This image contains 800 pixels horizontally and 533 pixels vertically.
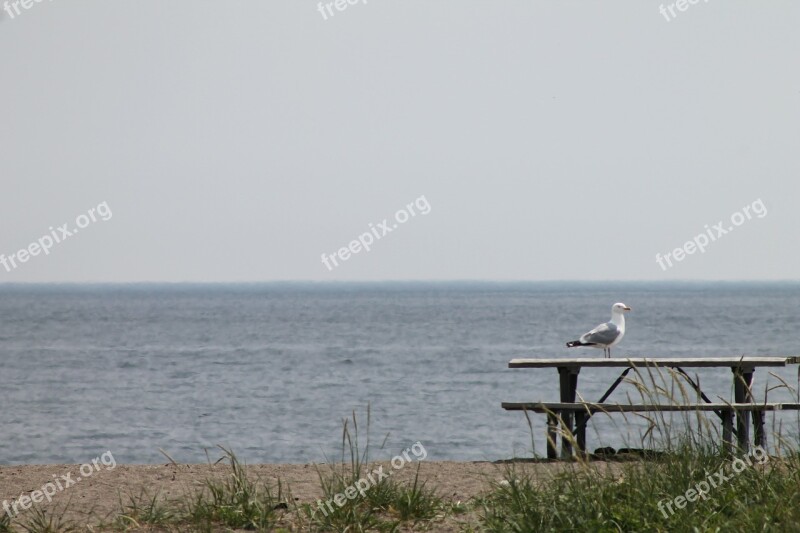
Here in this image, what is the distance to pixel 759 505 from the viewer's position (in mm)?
6145

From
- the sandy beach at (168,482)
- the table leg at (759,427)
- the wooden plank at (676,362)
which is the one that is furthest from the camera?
the wooden plank at (676,362)

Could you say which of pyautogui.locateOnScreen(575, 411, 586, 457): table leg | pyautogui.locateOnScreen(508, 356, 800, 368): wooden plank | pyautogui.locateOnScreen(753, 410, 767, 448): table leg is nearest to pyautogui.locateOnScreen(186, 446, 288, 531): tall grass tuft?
pyautogui.locateOnScreen(508, 356, 800, 368): wooden plank

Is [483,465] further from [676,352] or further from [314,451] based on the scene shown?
[676,352]

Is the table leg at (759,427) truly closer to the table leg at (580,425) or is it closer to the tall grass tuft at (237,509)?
the table leg at (580,425)

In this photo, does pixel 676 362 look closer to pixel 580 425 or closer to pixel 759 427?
pixel 759 427

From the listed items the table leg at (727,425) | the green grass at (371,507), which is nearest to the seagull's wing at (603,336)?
the table leg at (727,425)

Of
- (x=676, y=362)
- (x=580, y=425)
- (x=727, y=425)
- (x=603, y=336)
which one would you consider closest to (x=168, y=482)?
(x=580, y=425)

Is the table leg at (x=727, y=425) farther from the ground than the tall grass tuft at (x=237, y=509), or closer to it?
closer to it

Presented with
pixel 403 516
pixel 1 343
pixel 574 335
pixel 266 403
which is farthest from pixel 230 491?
pixel 1 343

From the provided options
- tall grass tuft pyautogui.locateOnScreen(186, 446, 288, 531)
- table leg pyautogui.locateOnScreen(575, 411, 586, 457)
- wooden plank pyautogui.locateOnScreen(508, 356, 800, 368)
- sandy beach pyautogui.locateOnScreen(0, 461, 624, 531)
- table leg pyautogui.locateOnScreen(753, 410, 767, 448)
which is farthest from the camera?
table leg pyautogui.locateOnScreen(575, 411, 586, 457)

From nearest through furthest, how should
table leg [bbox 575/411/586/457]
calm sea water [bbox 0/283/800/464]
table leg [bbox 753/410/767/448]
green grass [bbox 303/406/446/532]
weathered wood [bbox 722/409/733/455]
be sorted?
green grass [bbox 303/406/446/532], weathered wood [bbox 722/409/733/455], table leg [bbox 753/410/767/448], table leg [bbox 575/411/586/457], calm sea water [bbox 0/283/800/464]

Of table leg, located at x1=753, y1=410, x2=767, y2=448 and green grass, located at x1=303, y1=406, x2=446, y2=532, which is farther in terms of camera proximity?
table leg, located at x1=753, y1=410, x2=767, y2=448

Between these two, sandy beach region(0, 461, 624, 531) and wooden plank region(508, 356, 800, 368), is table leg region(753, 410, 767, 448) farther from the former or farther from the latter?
sandy beach region(0, 461, 624, 531)

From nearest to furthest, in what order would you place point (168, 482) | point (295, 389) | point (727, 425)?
point (168, 482) → point (727, 425) → point (295, 389)
